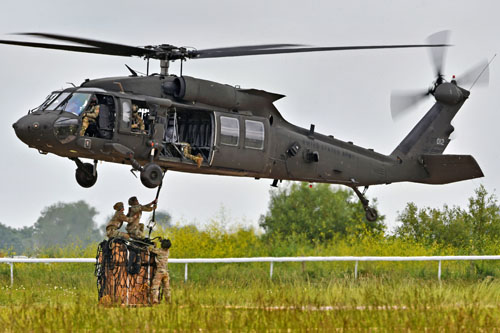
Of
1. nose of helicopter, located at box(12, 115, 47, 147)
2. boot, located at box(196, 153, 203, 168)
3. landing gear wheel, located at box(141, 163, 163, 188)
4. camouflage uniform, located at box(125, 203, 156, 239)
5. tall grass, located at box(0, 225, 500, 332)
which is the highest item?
nose of helicopter, located at box(12, 115, 47, 147)

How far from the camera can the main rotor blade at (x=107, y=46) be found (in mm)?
19109

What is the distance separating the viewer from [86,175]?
20.6m

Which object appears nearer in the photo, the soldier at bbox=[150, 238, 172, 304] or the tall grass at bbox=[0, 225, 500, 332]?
the tall grass at bbox=[0, 225, 500, 332]

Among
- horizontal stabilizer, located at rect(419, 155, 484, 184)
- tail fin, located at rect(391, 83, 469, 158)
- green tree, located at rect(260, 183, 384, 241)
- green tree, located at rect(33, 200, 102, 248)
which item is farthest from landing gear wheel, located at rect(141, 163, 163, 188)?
green tree, located at rect(33, 200, 102, 248)

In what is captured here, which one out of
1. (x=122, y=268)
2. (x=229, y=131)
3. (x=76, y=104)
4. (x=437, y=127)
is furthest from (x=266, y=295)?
(x=437, y=127)

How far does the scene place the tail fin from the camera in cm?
2608

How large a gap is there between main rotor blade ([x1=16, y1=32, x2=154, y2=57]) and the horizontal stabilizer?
940 centimetres

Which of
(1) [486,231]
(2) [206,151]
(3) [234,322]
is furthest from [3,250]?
(3) [234,322]

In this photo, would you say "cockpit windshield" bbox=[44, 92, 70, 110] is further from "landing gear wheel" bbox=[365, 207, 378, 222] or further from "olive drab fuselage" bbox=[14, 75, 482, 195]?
"landing gear wheel" bbox=[365, 207, 378, 222]

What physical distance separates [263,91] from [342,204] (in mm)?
19978

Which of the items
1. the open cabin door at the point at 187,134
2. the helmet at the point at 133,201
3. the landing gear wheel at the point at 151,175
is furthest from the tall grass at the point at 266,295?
the open cabin door at the point at 187,134

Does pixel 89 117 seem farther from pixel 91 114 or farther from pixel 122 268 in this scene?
pixel 122 268

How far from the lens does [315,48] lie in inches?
801

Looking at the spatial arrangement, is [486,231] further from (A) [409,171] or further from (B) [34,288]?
(B) [34,288]
